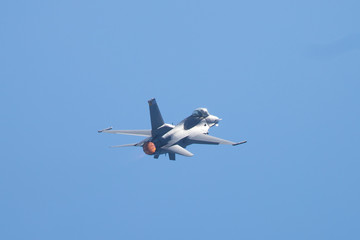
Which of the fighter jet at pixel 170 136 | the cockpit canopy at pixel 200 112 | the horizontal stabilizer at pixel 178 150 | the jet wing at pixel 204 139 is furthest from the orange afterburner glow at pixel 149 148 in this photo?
the cockpit canopy at pixel 200 112

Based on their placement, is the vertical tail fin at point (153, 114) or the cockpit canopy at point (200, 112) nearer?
the vertical tail fin at point (153, 114)

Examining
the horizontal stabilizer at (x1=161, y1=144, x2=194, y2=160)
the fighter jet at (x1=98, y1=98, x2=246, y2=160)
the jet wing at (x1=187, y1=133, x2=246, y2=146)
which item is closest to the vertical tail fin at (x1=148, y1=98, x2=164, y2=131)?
the fighter jet at (x1=98, y1=98, x2=246, y2=160)

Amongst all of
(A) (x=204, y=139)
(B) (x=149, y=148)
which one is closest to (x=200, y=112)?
(A) (x=204, y=139)

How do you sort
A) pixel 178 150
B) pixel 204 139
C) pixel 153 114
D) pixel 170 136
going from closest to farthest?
pixel 178 150 → pixel 153 114 → pixel 170 136 → pixel 204 139

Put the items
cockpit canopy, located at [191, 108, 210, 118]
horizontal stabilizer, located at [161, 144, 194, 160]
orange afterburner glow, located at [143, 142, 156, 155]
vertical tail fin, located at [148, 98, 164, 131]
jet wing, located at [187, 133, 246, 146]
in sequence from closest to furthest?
horizontal stabilizer, located at [161, 144, 194, 160], orange afterburner glow, located at [143, 142, 156, 155], vertical tail fin, located at [148, 98, 164, 131], jet wing, located at [187, 133, 246, 146], cockpit canopy, located at [191, 108, 210, 118]

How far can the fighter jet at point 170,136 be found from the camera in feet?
219

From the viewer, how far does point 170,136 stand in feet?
224

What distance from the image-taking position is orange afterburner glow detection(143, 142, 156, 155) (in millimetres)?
66500

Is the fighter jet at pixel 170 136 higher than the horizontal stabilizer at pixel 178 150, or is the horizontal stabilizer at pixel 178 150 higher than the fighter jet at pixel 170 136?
the fighter jet at pixel 170 136

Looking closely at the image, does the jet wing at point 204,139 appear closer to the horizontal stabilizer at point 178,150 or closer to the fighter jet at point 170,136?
the fighter jet at point 170,136

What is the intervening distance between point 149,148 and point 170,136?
9.38ft

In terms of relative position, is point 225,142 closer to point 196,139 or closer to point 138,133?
point 196,139

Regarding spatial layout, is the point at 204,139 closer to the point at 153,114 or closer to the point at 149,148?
the point at 153,114

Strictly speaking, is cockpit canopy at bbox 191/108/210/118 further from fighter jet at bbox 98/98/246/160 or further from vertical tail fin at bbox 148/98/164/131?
vertical tail fin at bbox 148/98/164/131
